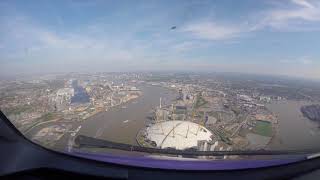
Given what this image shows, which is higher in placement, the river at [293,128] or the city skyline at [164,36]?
the city skyline at [164,36]

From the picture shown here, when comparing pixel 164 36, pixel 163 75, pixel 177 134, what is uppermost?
pixel 164 36

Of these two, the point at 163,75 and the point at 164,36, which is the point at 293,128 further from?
the point at 164,36

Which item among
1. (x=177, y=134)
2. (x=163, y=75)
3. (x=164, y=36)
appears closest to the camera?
(x=164, y=36)

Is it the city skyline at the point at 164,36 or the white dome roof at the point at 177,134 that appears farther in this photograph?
the white dome roof at the point at 177,134

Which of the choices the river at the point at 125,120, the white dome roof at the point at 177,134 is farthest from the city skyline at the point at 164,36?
the white dome roof at the point at 177,134

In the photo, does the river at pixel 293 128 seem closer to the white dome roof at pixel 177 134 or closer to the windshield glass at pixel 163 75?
the windshield glass at pixel 163 75

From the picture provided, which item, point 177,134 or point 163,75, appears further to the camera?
point 163,75

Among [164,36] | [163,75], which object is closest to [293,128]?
[163,75]

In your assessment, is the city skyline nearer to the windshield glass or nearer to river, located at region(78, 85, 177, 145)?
the windshield glass

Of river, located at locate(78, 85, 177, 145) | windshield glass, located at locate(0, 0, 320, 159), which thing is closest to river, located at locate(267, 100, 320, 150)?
windshield glass, located at locate(0, 0, 320, 159)
